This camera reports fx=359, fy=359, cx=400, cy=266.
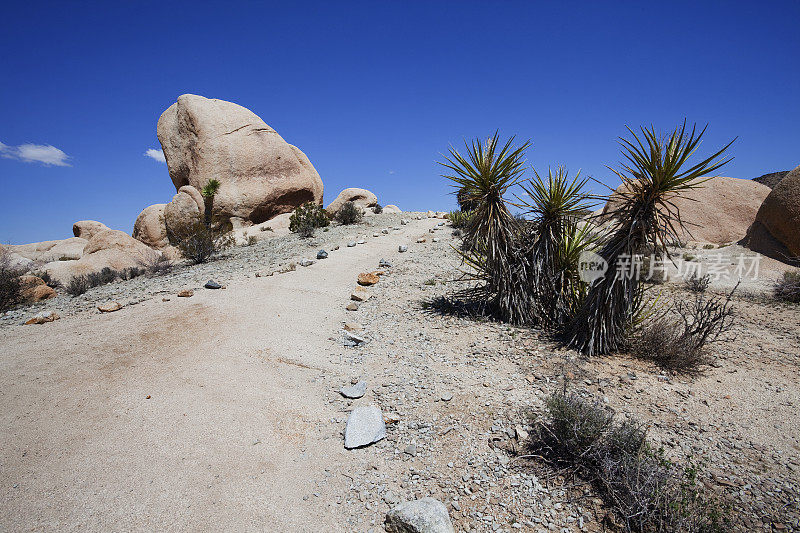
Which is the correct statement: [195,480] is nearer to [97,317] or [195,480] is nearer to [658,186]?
[97,317]

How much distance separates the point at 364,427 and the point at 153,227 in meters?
19.6

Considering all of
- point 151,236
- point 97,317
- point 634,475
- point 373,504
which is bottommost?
point 373,504

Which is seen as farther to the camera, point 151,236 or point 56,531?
point 151,236

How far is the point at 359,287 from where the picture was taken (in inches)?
313

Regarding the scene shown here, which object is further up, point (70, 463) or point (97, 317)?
point (97, 317)

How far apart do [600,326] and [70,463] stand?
19.6 feet

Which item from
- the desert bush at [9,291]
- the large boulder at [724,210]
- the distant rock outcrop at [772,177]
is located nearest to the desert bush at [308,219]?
the desert bush at [9,291]

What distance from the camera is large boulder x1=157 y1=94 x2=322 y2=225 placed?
1775 centimetres

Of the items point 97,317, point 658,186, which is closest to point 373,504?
point 658,186

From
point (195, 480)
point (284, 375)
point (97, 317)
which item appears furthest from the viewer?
point (97, 317)

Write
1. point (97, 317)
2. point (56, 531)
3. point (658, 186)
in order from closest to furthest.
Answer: point (56, 531)
point (658, 186)
point (97, 317)

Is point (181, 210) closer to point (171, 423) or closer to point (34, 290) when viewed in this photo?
point (34, 290)

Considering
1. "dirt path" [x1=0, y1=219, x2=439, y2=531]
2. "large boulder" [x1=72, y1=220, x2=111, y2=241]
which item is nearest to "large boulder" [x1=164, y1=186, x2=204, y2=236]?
"dirt path" [x1=0, y1=219, x2=439, y2=531]

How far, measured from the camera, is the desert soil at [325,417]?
2775 millimetres
